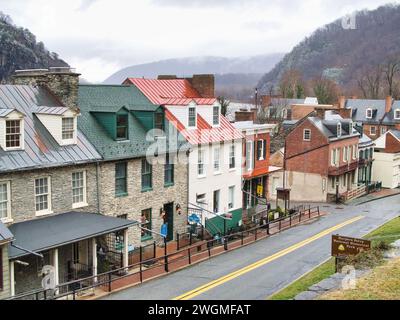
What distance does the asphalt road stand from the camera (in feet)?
70.1

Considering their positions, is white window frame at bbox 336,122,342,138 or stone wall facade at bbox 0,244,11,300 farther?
white window frame at bbox 336,122,342,138

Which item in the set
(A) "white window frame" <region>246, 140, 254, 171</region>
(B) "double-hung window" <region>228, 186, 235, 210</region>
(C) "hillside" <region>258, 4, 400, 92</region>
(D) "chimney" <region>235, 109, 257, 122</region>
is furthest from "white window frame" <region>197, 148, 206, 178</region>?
(C) "hillside" <region>258, 4, 400, 92</region>

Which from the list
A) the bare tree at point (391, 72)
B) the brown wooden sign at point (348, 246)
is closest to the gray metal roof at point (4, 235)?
the brown wooden sign at point (348, 246)

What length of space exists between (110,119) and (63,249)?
754 cm

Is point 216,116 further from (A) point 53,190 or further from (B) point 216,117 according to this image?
(A) point 53,190

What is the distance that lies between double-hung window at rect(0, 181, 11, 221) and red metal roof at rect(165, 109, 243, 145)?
12.6 meters

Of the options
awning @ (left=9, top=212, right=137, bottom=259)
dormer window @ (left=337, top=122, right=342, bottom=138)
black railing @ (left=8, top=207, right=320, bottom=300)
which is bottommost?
black railing @ (left=8, top=207, right=320, bottom=300)

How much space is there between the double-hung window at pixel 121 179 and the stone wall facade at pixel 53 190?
1656mm

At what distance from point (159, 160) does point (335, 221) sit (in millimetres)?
17679

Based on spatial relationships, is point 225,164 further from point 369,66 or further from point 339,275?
point 369,66

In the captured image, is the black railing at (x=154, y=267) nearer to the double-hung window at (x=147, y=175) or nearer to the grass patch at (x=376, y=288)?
the double-hung window at (x=147, y=175)

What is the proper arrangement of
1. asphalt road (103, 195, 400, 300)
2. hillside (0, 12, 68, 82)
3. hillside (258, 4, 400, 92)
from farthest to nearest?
hillside (258, 4, 400, 92) → hillside (0, 12, 68, 82) → asphalt road (103, 195, 400, 300)

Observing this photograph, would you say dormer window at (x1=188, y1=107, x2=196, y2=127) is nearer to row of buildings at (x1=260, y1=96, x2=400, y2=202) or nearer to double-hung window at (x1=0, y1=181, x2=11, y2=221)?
double-hung window at (x1=0, y1=181, x2=11, y2=221)
